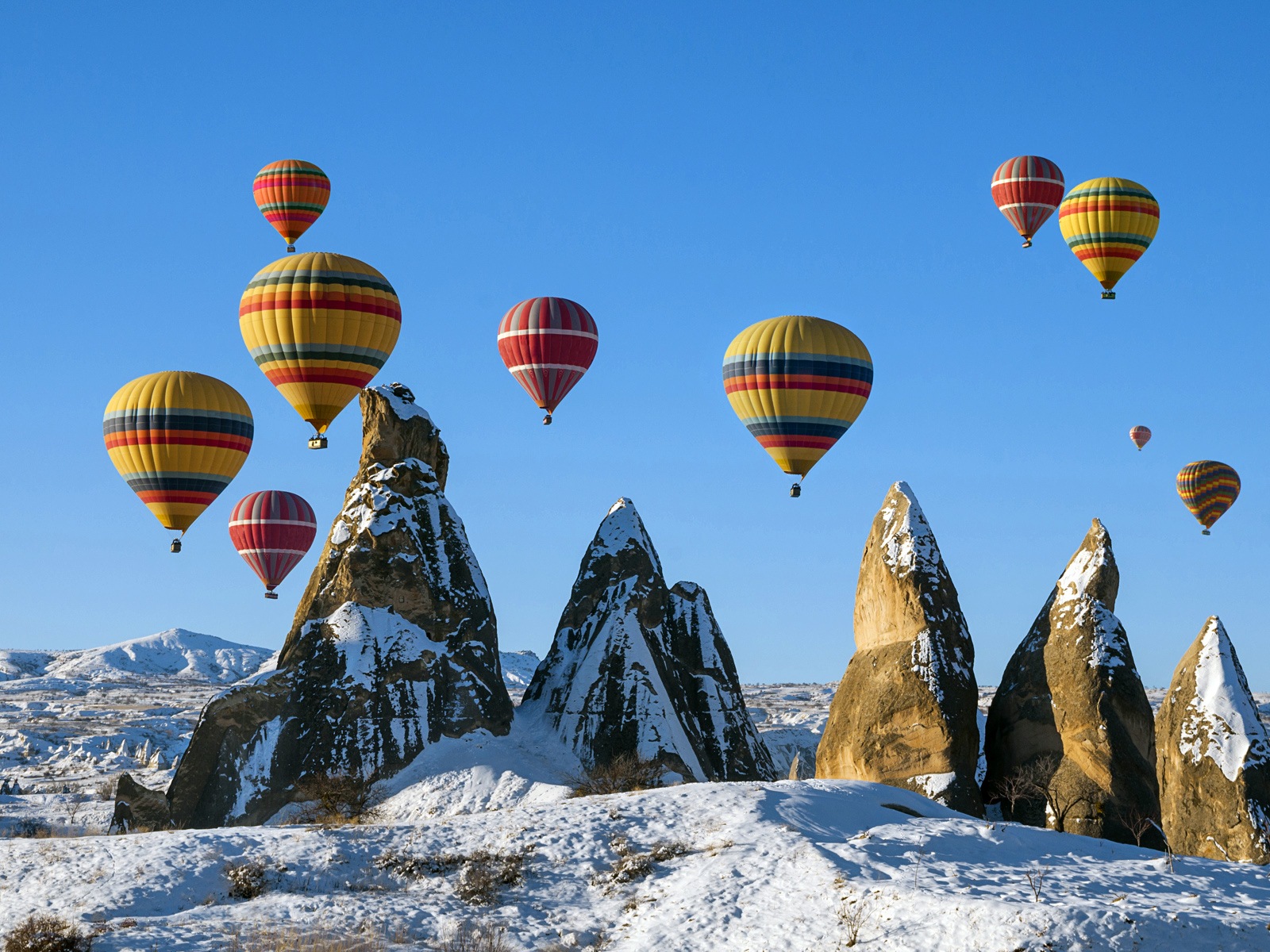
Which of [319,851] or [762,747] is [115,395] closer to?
[762,747]

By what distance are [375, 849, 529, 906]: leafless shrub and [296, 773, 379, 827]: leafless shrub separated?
8.62 meters

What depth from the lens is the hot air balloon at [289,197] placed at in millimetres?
70250

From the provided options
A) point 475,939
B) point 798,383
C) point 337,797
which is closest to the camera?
point 475,939

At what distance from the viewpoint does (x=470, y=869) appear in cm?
2725

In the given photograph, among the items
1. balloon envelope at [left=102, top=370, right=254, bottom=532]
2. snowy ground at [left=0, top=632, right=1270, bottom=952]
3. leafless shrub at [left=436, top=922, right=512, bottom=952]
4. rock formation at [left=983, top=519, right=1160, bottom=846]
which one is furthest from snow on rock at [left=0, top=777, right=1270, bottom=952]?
balloon envelope at [left=102, top=370, right=254, bottom=532]

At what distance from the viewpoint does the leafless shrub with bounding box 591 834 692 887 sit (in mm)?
26703

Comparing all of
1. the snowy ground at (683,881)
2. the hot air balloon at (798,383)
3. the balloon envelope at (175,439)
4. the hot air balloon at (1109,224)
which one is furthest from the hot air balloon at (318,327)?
the hot air balloon at (1109,224)

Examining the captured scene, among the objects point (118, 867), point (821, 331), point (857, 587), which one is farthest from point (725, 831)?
point (821, 331)

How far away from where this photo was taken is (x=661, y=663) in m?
46.6

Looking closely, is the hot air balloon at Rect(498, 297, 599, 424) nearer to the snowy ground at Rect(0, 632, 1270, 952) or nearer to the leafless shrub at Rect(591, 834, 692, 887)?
the snowy ground at Rect(0, 632, 1270, 952)

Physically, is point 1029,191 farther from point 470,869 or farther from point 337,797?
point 470,869

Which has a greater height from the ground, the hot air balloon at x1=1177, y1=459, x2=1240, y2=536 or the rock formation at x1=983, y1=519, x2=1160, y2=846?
the hot air balloon at x1=1177, y1=459, x2=1240, y2=536

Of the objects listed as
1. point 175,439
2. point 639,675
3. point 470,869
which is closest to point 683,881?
point 470,869

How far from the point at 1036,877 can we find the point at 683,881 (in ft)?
18.9
